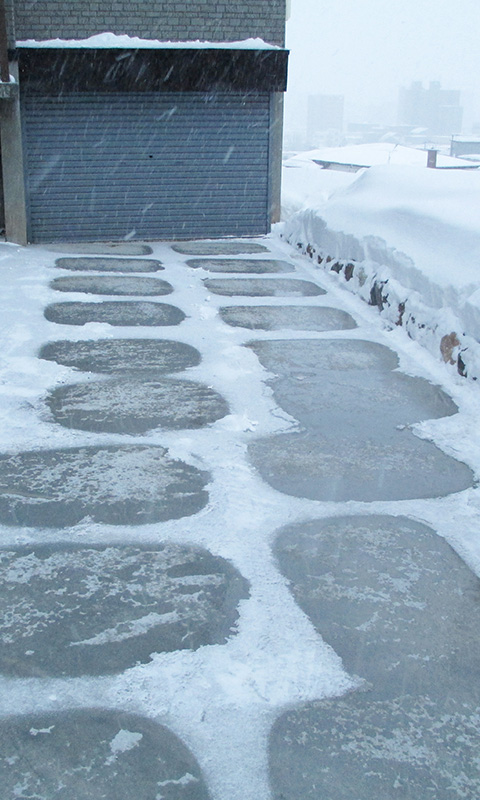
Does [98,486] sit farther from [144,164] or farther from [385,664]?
[144,164]

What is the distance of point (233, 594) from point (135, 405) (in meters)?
2.19

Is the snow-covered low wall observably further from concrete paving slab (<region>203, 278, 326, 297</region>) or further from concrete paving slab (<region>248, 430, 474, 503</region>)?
concrete paving slab (<region>248, 430, 474, 503</region>)

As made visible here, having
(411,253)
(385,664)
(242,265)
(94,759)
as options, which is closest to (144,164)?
(242,265)

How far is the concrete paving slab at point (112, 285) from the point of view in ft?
25.8

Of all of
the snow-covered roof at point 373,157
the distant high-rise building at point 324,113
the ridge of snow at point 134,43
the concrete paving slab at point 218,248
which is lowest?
the concrete paving slab at point 218,248

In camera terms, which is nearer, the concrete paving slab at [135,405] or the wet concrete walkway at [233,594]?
the wet concrete walkway at [233,594]

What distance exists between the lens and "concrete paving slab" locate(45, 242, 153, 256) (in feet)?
35.3

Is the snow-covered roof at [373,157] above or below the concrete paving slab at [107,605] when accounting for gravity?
above

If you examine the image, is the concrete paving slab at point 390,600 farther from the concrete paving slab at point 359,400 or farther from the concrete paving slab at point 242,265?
the concrete paving slab at point 242,265

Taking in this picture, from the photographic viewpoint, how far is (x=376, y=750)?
209 centimetres

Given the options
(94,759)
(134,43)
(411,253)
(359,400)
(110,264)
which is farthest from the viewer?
(134,43)

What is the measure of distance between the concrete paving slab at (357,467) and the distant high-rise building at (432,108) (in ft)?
576

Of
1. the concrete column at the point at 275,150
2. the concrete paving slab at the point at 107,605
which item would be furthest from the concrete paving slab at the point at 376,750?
the concrete column at the point at 275,150

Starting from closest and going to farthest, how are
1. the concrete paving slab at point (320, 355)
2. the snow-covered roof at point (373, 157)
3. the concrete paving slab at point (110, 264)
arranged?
the concrete paving slab at point (320, 355)
the concrete paving slab at point (110, 264)
the snow-covered roof at point (373, 157)
